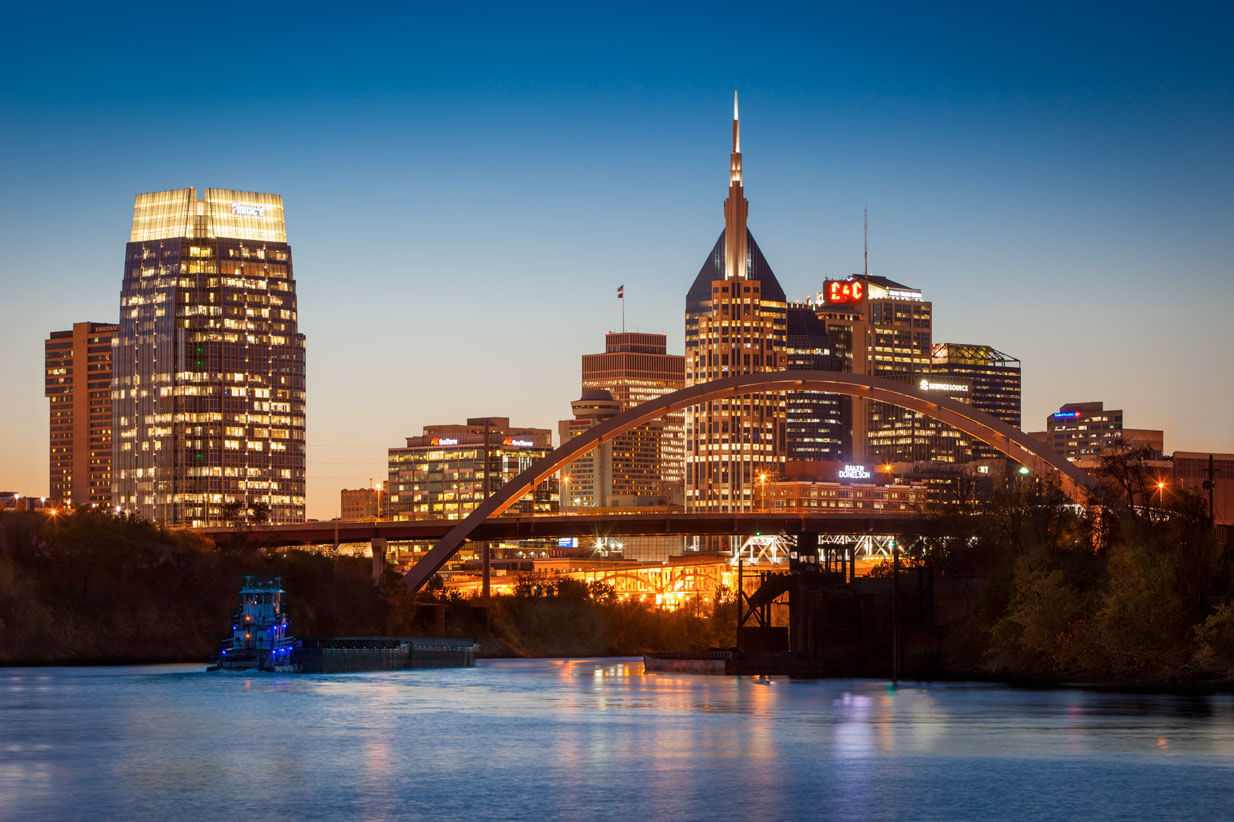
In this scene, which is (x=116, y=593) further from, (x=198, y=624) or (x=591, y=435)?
(x=591, y=435)

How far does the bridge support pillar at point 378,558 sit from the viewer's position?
14562 centimetres

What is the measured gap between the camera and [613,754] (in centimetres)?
5519

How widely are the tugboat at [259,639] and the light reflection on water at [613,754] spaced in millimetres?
18866

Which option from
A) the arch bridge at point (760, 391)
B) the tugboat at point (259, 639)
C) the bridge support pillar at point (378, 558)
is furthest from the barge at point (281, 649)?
the arch bridge at point (760, 391)

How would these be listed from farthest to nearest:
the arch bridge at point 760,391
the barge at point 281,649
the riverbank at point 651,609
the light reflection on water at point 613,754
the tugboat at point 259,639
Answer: the arch bridge at point 760,391
the barge at point 281,649
the tugboat at point 259,639
the riverbank at point 651,609
the light reflection on water at point 613,754

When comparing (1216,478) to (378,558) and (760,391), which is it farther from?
(378,558)

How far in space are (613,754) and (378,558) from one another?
305 ft

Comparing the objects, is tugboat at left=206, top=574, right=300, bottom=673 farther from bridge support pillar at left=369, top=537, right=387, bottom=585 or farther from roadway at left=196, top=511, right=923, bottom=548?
bridge support pillar at left=369, top=537, right=387, bottom=585

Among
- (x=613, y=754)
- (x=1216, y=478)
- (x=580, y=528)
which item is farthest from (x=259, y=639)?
(x=1216, y=478)

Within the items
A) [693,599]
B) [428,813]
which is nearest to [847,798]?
[428,813]

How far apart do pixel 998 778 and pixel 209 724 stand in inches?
1153

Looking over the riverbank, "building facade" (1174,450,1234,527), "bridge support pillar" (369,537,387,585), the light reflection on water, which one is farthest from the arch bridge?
the light reflection on water

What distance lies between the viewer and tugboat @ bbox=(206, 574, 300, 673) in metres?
105

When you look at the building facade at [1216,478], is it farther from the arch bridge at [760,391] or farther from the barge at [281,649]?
the barge at [281,649]
